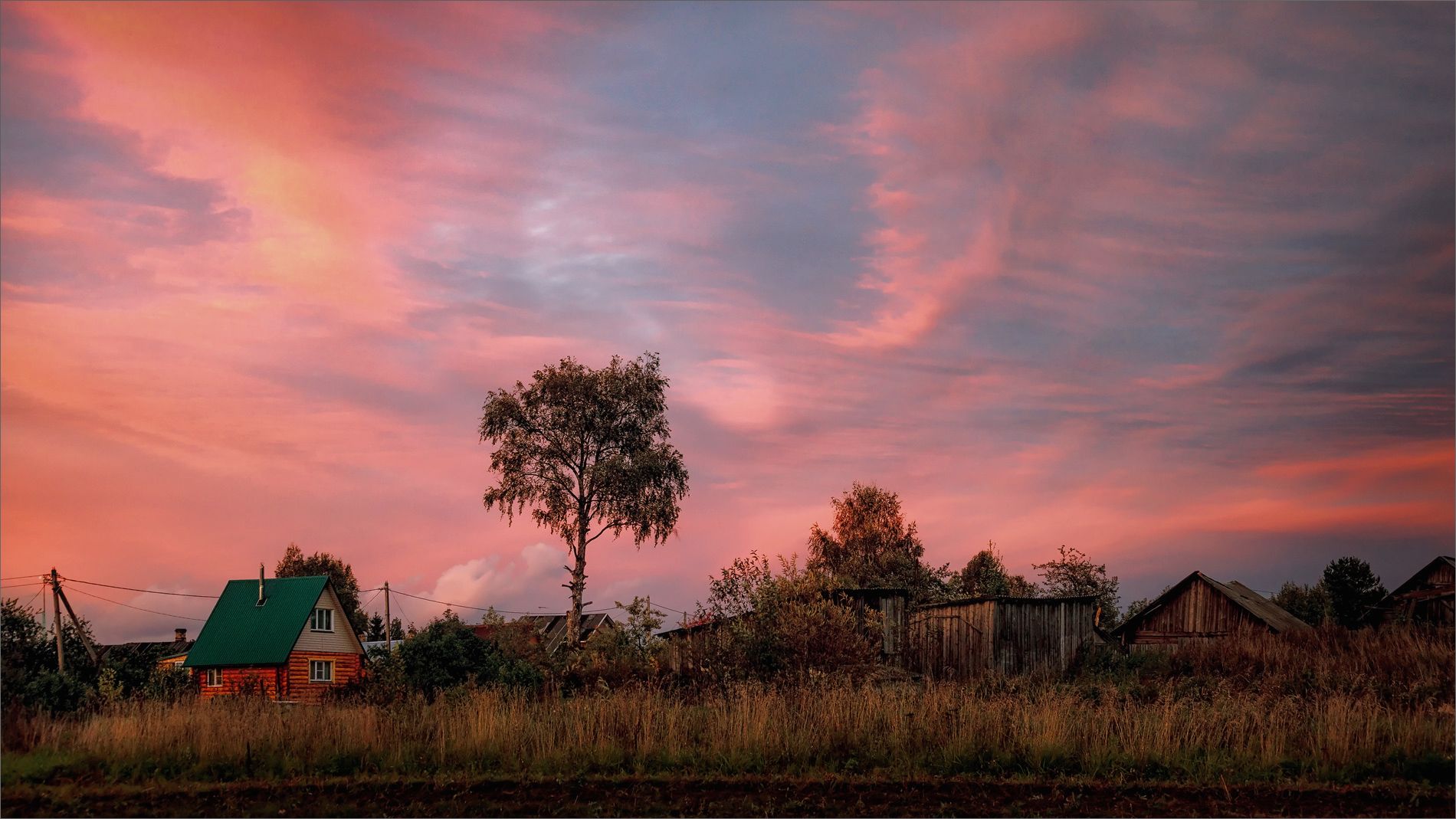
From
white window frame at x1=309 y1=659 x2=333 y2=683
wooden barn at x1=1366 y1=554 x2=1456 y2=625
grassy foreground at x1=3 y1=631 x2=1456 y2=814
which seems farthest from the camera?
white window frame at x1=309 y1=659 x2=333 y2=683

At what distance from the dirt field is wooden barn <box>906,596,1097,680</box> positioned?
17283 mm

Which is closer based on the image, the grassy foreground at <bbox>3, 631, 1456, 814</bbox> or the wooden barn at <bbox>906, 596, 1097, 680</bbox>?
the grassy foreground at <bbox>3, 631, 1456, 814</bbox>

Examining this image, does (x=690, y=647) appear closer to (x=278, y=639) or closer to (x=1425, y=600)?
(x=1425, y=600)

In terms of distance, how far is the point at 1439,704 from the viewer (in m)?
17.8

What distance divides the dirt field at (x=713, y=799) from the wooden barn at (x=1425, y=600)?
14.9 meters

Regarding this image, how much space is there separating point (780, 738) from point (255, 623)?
39.0 metres

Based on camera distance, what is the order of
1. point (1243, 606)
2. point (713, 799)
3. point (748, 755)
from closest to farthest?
point (713, 799), point (748, 755), point (1243, 606)

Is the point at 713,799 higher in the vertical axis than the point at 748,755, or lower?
lower

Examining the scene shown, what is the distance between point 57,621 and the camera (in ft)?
112

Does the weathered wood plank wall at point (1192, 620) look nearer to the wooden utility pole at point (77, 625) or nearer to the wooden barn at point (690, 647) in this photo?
the wooden barn at point (690, 647)

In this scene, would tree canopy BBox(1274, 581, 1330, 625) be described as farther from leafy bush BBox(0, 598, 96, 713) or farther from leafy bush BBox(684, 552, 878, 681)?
Result: leafy bush BBox(0, 598, 96, 713)

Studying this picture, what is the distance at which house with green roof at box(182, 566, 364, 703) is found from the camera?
44.1m

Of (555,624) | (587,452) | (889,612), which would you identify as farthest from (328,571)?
(889,612)

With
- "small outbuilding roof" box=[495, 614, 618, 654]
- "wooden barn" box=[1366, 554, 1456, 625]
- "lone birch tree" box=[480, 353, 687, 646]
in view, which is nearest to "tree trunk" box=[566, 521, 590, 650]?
"lone birch tree" box=[480, 353, 687, 646]
